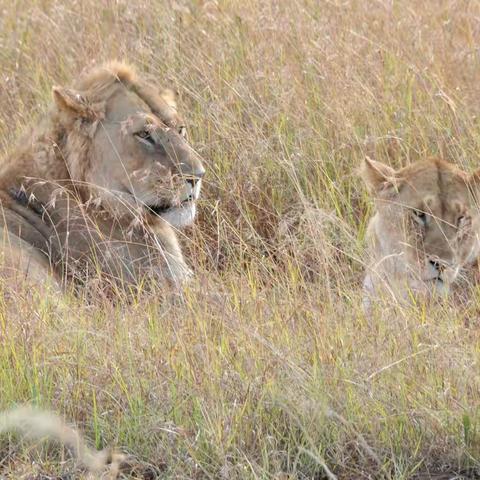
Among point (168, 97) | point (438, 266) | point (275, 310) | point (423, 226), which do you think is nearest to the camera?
point (275, 310)

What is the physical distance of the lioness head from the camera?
198 inches

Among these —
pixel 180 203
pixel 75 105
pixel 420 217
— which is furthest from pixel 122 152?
pixel 420 217

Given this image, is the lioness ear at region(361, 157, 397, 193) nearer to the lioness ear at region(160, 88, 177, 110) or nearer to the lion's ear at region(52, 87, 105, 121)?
the lioness ear at region(160, 88, 177, 110)

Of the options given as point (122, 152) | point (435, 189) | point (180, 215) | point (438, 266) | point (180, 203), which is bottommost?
point (438, 266)

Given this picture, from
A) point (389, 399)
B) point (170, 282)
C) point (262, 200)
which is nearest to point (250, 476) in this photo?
point (389, 399)

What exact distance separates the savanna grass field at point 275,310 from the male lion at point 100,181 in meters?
0.25

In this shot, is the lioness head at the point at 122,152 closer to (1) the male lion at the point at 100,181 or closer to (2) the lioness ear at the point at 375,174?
(1) the male lion at the point at 100,181

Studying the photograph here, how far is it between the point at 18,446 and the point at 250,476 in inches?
24.5

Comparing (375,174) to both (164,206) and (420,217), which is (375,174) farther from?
(164,206)

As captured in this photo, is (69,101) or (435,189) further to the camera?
(69,101)

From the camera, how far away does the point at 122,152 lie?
508 cm

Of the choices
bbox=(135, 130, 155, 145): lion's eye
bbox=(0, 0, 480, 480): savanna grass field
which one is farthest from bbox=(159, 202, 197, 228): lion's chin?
bbox=(135, 130, 155, 145): lion's eye

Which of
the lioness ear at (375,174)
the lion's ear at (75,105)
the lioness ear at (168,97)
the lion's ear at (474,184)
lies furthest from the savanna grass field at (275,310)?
the lion's ear at (75,105)

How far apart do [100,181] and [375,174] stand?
1.00 metres
